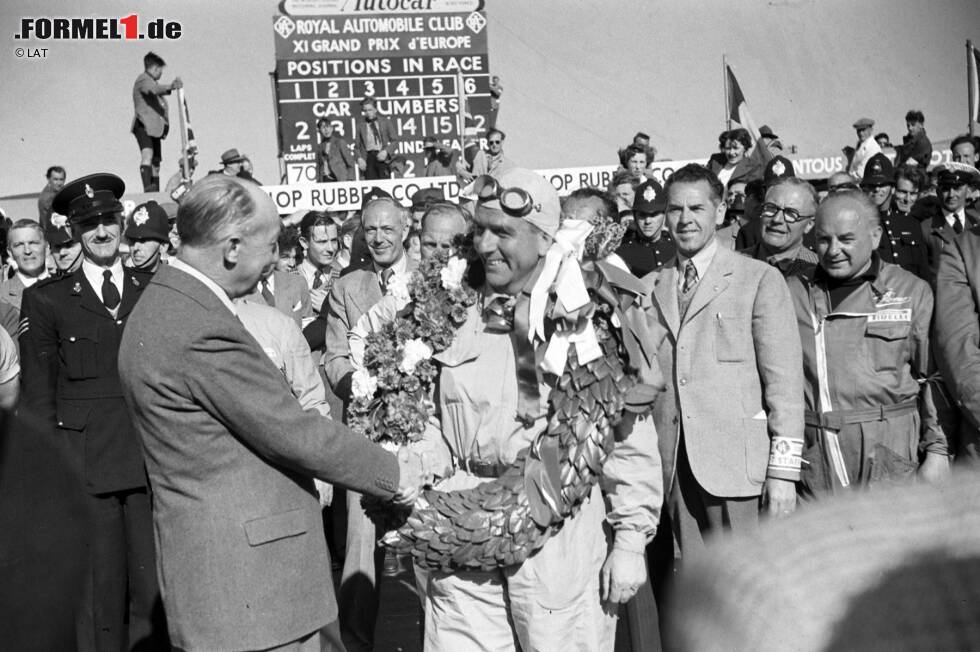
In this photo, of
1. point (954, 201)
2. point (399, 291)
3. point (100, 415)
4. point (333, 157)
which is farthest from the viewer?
point (333, 157)

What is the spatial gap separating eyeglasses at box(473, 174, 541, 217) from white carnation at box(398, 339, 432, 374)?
0.53 meters

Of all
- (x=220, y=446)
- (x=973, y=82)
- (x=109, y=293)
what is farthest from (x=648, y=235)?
(x=973, y=82)

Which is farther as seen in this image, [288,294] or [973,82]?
[973,82]

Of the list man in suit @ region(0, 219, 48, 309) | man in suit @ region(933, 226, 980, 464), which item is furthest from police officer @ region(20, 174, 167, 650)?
man in suit @ region(933, 226, 980, 464)

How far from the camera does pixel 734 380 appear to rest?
4406mm

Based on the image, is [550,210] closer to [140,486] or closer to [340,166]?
[140,486]

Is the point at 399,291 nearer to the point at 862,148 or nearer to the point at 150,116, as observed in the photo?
the point at 862,148

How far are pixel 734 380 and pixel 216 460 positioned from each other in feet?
7.33

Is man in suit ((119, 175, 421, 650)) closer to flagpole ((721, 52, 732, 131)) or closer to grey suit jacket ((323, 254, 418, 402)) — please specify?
grey suit jacket ((323, 254, 418, 402))

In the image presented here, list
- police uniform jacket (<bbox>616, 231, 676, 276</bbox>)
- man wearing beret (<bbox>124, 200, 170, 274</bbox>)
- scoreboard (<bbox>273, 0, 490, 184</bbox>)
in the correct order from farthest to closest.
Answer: scoreboard (<bbox>273, 0, 490, 184</bbox>) < police uniform jacket (<bbox>616, 231, 676, 276</bbox>) < man wearing beret (<bbox>124, 200, 170, 274</bbox>)

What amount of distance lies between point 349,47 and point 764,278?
1818 cm

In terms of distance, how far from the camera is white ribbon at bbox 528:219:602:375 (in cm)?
341

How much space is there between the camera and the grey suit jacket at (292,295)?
7629mm

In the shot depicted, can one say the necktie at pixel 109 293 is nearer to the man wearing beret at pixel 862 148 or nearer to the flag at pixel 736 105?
the man wearing beret at pixel 862 148
